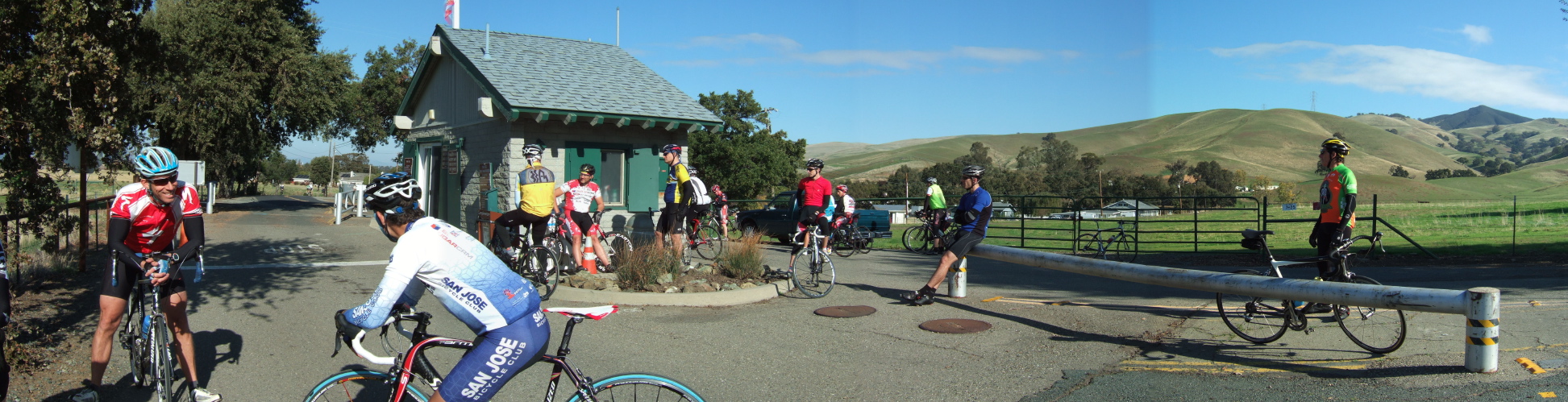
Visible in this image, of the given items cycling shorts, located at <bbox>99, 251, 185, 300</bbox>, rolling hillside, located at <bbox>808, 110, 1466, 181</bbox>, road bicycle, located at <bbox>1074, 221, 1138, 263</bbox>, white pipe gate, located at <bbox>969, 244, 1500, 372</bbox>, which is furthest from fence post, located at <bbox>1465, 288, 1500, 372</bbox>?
rolling hillside, located at <bbox>808, 110, 1466, 181</bbox>

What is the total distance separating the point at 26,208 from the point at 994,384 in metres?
9.30

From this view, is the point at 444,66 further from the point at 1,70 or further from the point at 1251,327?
the point at 1251,327

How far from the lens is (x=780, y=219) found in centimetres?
2102

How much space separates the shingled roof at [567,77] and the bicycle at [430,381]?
33.9ft

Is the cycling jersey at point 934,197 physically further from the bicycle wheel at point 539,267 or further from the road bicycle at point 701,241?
the bicycle wheel at point 539,267

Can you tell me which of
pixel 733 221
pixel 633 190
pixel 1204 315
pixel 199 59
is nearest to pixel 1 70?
pixel 633 190

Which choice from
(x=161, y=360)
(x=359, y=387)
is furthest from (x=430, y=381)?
(x=161, y=360)

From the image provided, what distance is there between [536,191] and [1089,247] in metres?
11.3

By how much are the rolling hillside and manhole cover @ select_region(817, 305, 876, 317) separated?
122m

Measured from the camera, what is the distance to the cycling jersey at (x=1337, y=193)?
722 centimetres

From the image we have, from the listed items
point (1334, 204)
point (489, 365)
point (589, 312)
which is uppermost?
point (1334, 204)

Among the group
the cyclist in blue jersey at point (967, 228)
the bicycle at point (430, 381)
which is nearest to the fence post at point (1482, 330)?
the cyclist in blue jersey at point (967, 228)

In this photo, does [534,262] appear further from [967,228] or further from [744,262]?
[967,228]

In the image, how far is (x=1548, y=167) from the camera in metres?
108
